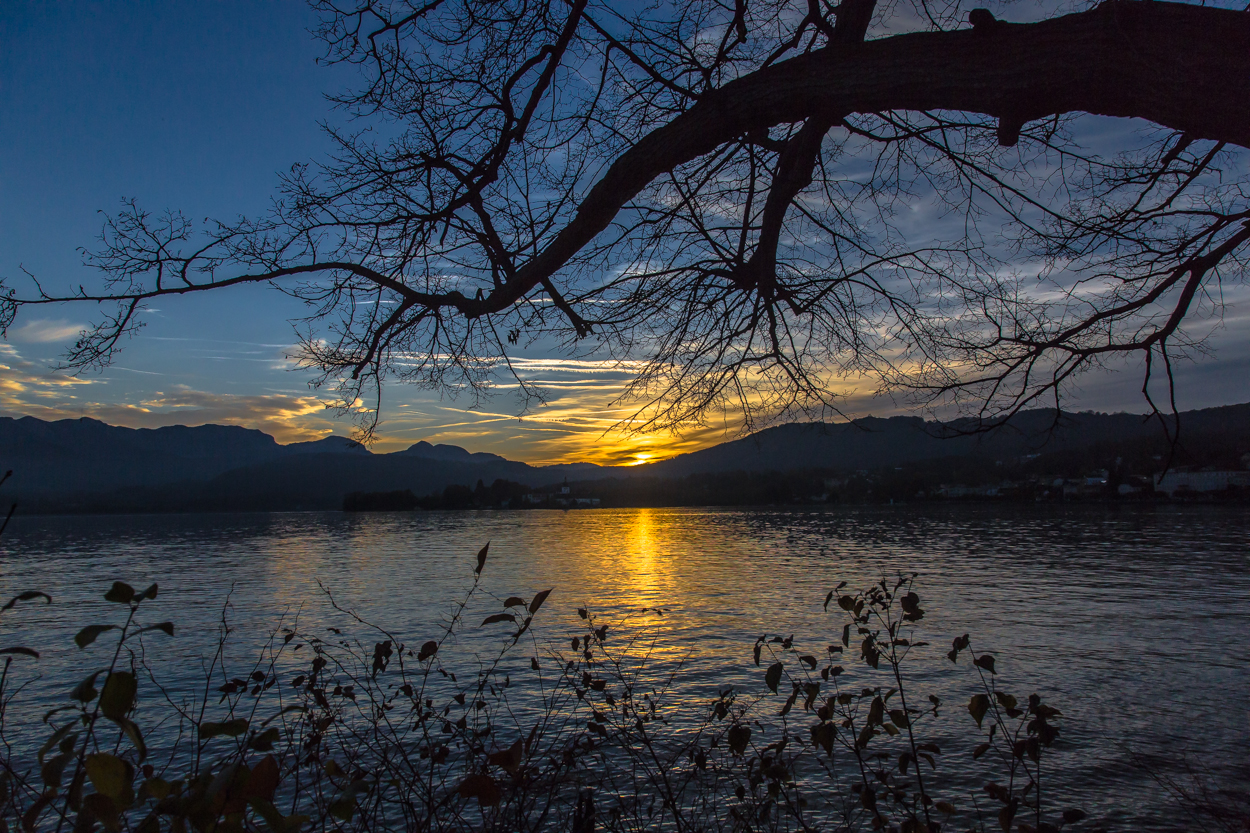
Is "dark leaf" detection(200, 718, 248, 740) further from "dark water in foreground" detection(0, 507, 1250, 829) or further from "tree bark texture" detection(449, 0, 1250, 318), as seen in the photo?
"dark water in foreground" detection(0, 507, 1250, 829)

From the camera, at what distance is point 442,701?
30.7ft

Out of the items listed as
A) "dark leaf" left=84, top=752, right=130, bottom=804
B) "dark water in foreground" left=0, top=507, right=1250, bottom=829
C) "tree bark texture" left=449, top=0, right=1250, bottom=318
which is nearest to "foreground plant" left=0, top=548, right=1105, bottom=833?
"dark leaf" left=84, top=752, right=130, bottom=804

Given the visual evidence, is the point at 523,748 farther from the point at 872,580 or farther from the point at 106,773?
the point at 872,580

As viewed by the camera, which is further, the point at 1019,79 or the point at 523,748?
the point at 1019,79

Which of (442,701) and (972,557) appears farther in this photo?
(972,557)

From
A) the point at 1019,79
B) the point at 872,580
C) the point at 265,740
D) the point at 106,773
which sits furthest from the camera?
the point at 872,580

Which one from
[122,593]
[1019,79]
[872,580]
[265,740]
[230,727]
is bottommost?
[872,580]

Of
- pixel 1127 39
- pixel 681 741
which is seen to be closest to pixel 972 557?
pixel 681 741

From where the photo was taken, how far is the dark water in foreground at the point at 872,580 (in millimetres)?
9023

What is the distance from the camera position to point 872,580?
22781 mm

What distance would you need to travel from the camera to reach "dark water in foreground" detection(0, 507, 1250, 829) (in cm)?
902

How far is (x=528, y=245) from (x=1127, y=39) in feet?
12.2

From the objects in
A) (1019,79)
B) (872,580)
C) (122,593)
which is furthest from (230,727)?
(872,580)

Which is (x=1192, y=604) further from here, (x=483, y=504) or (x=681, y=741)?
(x=483, y=504)
